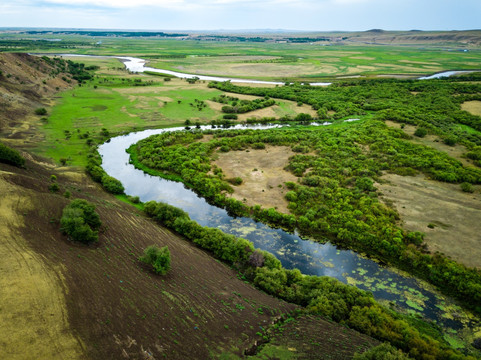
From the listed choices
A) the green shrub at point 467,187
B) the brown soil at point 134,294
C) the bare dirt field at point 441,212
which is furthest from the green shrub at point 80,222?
the green shrub at point 467,187

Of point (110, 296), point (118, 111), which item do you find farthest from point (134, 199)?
point (118, 111)

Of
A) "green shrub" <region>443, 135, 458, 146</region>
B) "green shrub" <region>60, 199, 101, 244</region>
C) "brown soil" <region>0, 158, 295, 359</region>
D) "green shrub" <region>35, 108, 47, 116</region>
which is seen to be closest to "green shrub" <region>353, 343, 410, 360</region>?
"brown soil" <region>0, 158, 295, 359</region>

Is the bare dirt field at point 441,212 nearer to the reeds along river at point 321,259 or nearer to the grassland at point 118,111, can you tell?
the reeds along river at point 321,259

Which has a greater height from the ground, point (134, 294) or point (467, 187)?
point (467, 187)

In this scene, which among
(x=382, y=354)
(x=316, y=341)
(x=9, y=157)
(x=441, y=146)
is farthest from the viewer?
(x=441, y=146)

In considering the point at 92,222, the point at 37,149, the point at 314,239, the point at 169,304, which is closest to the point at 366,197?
the point at 314,239

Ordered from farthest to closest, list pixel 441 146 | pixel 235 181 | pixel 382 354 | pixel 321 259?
pixel 441 146
pixel 235 181
pixel 321 259
pixel 382 354

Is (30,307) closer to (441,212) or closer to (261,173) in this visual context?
(261,173)
